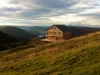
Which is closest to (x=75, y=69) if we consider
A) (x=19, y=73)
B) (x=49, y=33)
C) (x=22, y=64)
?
(x=19, y=73)

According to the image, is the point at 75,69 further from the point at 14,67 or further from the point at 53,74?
the point at 14,67

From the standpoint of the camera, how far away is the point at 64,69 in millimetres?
15961

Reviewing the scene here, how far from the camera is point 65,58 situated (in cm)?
1898

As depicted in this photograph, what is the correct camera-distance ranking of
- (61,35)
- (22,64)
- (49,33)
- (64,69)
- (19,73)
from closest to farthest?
(64,69), (19,73), (22,64), (61,35), (49,33)

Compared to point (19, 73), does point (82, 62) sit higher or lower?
higher

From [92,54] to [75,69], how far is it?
4.47m

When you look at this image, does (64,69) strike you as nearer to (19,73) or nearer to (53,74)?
(53,74)

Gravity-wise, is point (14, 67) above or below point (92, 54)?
below

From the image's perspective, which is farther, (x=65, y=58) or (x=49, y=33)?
(x=49, y=33)

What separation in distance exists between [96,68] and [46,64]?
19.8 ft

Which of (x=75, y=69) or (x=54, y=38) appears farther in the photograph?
(x=54, y=38)

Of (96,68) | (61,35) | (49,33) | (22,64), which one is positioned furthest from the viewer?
(49,33)

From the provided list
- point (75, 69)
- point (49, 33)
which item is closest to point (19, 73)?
point (75, 69)

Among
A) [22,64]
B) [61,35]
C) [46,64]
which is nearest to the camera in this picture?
[46,64]
